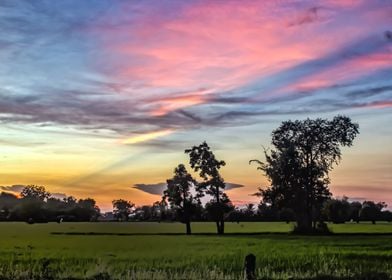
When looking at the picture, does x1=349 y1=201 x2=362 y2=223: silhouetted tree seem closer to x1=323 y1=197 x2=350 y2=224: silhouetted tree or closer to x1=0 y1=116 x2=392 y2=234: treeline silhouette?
x1=323 y1=197 x2=350 y2=224: silhouetted tree

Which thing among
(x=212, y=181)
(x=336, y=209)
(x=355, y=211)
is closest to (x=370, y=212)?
(x=355, y=211)

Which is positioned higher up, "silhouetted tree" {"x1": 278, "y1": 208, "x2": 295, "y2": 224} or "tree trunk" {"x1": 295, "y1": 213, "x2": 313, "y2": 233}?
"silhouetted tree" {"x1": 278, "y1": 208, "x2": 295, "y2": 224}

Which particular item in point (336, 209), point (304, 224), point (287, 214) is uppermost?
point (336, 209)

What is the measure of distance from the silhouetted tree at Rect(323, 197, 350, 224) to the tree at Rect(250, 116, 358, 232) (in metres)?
54.1

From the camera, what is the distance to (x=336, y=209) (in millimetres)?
153625

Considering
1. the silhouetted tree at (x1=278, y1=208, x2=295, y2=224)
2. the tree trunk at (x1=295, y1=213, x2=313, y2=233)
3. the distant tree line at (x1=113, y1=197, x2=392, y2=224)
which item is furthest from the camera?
the distant tree line at (x1=113, y1=197, x2=392, y2=224)

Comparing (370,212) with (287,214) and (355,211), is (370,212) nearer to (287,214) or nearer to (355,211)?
(355,211)

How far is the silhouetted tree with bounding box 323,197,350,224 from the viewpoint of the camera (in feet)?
496

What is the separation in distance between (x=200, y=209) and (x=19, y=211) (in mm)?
98551

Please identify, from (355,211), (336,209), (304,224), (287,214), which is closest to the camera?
(304,224)

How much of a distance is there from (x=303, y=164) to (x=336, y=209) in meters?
61.8

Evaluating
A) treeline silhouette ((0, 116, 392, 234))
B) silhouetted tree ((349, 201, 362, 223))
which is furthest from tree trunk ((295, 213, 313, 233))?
silhouetted tree ((349, 201, 362, 223))

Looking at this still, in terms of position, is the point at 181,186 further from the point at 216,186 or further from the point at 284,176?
the point at 284,176

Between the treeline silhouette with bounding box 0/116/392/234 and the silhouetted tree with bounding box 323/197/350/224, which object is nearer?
the treeline silhouette with bounding box 0/116/392/234
